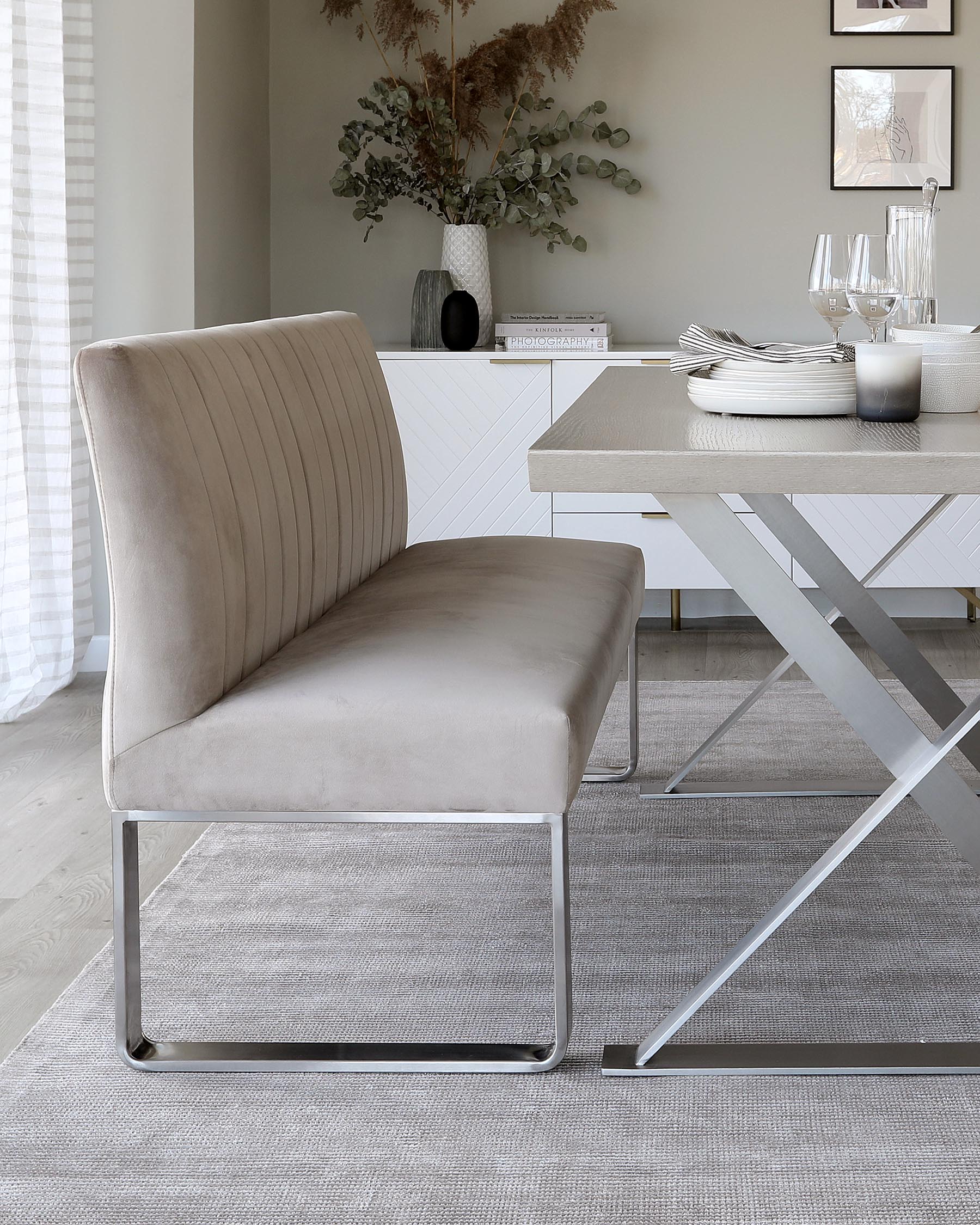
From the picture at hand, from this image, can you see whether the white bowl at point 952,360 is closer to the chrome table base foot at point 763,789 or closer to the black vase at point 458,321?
the chrome table base foot at point 763,789

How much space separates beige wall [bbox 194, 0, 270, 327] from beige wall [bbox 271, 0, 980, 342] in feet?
0.41

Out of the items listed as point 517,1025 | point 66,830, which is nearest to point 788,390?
point 517,1025

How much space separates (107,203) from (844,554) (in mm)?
2228

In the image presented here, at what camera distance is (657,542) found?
3.95m

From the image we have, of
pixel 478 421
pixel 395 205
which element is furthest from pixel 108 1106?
pixel 395 205

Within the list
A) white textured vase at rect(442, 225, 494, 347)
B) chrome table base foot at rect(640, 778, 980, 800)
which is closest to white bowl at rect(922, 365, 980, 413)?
chrome table base foot at rect(640, 778, 980, 800)

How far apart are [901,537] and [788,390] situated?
2.32m

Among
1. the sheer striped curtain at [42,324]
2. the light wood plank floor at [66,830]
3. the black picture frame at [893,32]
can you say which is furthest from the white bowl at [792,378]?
the black picture frame at [893,32]

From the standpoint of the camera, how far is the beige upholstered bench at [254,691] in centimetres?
156

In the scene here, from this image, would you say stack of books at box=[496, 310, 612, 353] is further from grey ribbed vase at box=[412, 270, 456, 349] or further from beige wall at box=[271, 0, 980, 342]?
beige wall at box=[271, 0, 980, 342]

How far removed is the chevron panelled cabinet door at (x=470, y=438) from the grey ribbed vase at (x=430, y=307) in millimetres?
139

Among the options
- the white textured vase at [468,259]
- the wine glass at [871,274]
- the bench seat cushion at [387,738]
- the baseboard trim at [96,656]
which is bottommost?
the baseboard trim at [96,656]

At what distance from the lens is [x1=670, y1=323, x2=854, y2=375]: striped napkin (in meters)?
1.77

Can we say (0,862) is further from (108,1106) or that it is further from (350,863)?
(108,1106)
